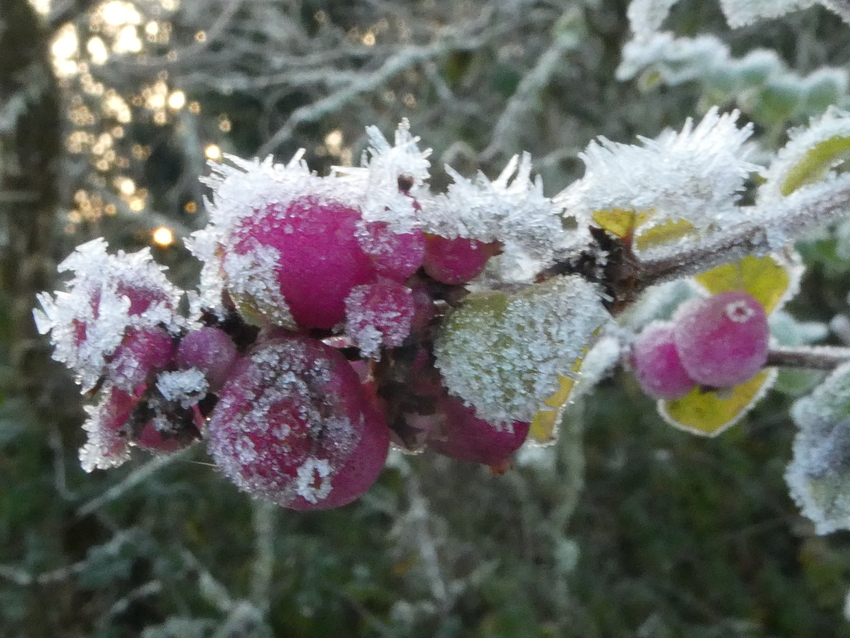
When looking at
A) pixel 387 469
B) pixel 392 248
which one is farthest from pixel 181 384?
pixel 387 469

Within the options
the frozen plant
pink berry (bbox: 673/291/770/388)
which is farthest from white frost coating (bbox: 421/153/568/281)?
pink berry (bbox: 673/291/770/388)

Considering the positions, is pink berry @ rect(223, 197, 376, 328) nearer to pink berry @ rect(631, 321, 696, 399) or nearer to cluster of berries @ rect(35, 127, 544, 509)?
cluster of berries @ rect(35, 127, 544, 509)

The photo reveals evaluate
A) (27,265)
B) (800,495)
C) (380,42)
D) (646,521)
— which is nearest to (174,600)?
(27,265)

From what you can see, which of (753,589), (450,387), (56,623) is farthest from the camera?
(753,589)

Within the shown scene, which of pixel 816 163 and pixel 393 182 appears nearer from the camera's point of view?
pixel 393 182

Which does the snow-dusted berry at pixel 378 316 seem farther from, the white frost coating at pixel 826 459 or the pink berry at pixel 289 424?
the white frost coating at pixel 826 459

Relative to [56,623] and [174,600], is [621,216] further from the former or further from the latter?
[56,623]

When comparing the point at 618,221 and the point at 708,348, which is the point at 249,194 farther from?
the point at 708,348
